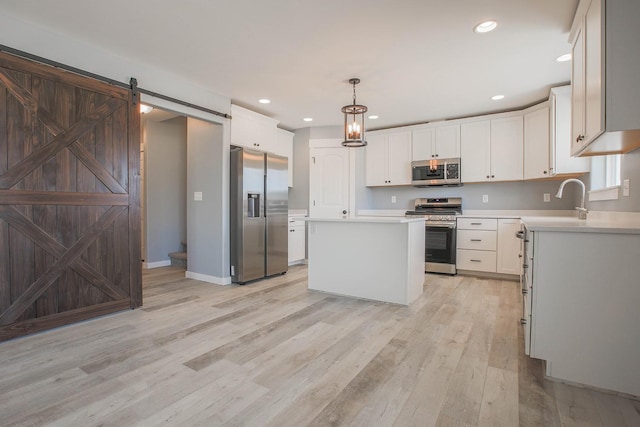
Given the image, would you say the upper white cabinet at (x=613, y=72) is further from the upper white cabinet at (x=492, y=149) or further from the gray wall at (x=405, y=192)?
the gray wall at (x=405, y=192)

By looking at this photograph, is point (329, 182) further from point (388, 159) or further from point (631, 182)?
point (631, 182)

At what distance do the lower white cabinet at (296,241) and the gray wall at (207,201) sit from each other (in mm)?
1398

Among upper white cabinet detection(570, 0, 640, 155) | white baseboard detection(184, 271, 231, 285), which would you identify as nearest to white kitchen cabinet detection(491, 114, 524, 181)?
upper white cabinet detection(570, 0, 640, 155)

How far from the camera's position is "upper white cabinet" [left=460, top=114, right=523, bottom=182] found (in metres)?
4.46

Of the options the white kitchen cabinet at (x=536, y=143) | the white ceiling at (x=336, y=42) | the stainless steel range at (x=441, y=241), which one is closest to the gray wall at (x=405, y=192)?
the stainless steel range at (x=441, y=241)

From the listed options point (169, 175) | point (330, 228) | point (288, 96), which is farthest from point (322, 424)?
point (169, 175)

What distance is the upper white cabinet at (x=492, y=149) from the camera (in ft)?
14.6

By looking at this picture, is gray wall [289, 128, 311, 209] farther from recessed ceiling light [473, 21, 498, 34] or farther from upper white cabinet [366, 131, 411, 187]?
recessed ceiling light [473, 21, 498, 34]

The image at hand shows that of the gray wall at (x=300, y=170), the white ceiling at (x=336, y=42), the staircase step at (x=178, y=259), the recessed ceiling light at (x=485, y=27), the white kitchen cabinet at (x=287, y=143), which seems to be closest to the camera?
the white ceiling at (x=336, y=42)

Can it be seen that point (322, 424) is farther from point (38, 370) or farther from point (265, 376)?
point (38, 370)

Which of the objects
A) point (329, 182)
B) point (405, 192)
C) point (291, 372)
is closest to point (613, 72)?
point (291, 372)

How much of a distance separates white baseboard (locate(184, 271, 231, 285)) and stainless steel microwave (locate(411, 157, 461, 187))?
10.9ft

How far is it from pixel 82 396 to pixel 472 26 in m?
3.57

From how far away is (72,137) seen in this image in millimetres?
2617
